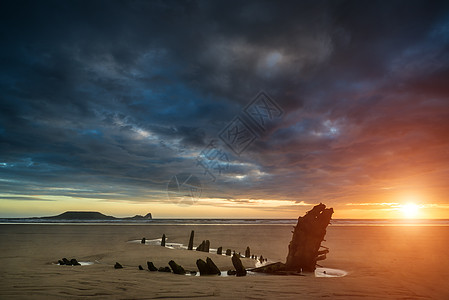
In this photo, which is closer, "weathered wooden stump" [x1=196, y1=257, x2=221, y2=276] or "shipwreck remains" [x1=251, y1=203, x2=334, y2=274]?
"weathered wooden stump" [x1=196, y1=257, x2=221, y2=276]

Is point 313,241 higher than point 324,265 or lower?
higher

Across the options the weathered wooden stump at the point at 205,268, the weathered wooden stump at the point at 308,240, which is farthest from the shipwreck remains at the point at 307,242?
the weathered wooden stump at the point at 205,268

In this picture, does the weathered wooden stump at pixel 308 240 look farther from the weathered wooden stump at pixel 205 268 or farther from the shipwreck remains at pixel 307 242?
the weathered wooden stump at pixel 205 268

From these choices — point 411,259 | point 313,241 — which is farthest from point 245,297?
point 411,259

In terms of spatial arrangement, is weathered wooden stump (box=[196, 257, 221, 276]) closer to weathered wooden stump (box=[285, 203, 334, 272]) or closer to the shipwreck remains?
the shipwreck remains

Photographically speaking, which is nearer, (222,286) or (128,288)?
(128,288)

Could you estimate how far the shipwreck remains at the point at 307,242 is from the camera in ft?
44.2

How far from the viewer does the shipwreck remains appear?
1346 centimetres

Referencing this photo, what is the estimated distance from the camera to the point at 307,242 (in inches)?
543

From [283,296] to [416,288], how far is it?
5130mm

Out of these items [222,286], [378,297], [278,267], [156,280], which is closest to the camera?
[378,297]

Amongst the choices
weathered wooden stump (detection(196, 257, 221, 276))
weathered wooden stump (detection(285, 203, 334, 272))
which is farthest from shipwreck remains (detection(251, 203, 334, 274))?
weathered wooden stump (detection(196, 257, 221, 276))

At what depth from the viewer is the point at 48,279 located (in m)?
8.60

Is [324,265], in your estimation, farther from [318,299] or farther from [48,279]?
[48,279]
